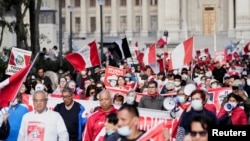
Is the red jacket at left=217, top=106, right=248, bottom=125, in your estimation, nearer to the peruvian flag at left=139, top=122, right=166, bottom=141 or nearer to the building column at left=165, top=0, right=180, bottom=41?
the peruvian flag at left=139, top=122, right=166, bottom=141

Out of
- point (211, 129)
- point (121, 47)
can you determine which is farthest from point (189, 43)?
point (211, 129)

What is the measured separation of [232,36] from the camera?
74938 mm

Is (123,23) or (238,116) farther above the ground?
(123,23)

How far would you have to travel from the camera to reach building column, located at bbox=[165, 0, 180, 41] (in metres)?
72.3

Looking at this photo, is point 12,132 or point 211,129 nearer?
point 211,129

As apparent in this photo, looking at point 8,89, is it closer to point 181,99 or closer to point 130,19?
point 181,99

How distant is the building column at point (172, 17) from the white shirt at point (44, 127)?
202 ft

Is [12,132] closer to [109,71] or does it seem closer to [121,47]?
[109,71]

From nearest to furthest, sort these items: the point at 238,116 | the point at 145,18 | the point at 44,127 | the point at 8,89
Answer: the point at 44,127 < the point at 8,89 < the point at 238,116 < the point at 145,18

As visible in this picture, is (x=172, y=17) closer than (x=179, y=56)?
No

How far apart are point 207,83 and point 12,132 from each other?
7.94m

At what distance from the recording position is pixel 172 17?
73250 millimetres

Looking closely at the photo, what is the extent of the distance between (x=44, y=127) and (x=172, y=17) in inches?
2477

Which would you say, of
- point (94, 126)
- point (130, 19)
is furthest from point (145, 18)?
point (94, 126)
